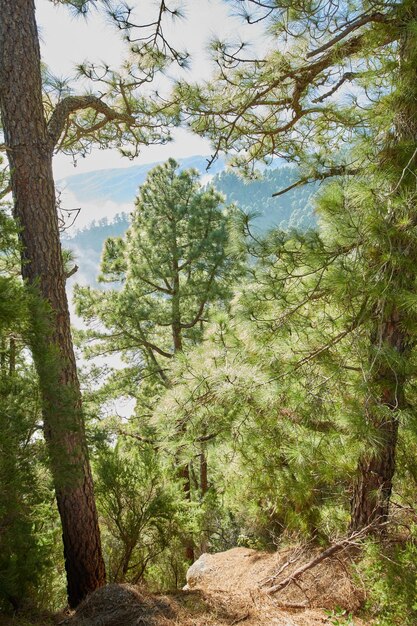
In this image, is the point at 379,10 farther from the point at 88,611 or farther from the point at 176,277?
the point at 176,277

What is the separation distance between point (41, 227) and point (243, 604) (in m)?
3.16

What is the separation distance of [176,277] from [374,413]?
5989 millimetres

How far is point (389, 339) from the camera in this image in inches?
111

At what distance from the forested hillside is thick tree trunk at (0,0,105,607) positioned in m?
0.02

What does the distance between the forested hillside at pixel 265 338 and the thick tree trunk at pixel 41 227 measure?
0.7 inches

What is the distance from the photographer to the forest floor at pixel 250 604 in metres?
2.62

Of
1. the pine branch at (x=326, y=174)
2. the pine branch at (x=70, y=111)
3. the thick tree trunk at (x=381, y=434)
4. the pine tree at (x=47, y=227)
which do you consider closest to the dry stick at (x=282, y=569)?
the thick tree trunk at (x=381, y=434)

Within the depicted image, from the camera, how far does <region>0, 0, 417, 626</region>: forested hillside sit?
2.59 meters

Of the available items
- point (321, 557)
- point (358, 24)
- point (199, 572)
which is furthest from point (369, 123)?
point (199, 572)

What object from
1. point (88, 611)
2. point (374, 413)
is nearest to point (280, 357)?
point (374, 413)

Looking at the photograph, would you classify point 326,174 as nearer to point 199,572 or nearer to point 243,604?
point 243,604

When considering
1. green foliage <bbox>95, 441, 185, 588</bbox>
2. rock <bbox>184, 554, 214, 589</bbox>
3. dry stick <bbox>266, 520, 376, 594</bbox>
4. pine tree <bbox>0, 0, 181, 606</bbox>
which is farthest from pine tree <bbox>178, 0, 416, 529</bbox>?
green foliage <bbox>95, 441, 185, 588</bbox>

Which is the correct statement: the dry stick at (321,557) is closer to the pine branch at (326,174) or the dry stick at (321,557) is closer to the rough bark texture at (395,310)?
the rough bark texture at (395,310)

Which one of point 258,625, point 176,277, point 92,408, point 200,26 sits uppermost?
point 200,26
